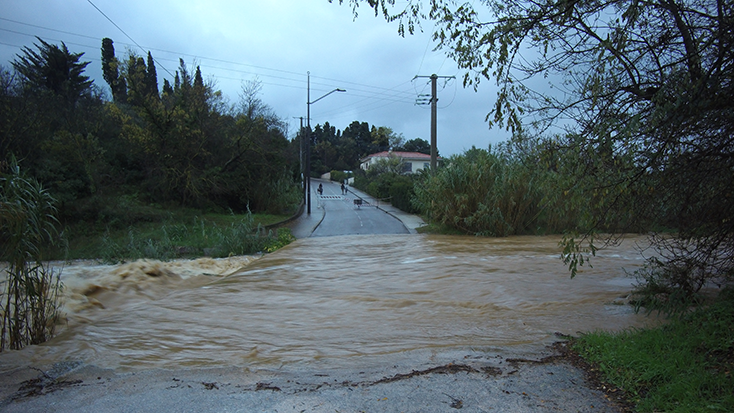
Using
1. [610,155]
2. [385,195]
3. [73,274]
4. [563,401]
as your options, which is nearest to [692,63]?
[610,155]

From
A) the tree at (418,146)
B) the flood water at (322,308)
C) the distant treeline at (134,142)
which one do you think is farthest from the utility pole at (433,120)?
the tree at (418,146)

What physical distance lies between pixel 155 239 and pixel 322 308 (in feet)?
43.6

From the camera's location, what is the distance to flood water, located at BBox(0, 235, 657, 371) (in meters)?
6.09

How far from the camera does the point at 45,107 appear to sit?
2452cm

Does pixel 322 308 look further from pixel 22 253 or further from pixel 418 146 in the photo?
pixel 418 146

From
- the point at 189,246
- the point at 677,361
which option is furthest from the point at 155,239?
the point at 677,361

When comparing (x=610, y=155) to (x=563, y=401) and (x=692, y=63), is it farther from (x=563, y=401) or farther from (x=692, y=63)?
(x=563, y=401)

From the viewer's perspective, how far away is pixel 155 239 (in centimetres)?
1964

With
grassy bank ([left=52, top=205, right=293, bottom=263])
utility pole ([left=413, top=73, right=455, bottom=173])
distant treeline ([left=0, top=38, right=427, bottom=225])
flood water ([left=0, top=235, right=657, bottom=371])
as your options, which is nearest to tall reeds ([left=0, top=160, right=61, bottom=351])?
flood water ([left=0, top=235, right=657, bottom=371])

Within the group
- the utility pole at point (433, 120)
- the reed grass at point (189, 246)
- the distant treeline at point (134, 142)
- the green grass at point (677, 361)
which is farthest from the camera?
the utility pole at point (433, 120)

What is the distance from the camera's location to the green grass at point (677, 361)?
3627 mm

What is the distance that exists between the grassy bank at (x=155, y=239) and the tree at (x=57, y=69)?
12370mm

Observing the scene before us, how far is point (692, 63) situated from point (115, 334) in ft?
27.3

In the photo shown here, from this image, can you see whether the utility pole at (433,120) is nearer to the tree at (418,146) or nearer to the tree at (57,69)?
the tree at (57,69)
